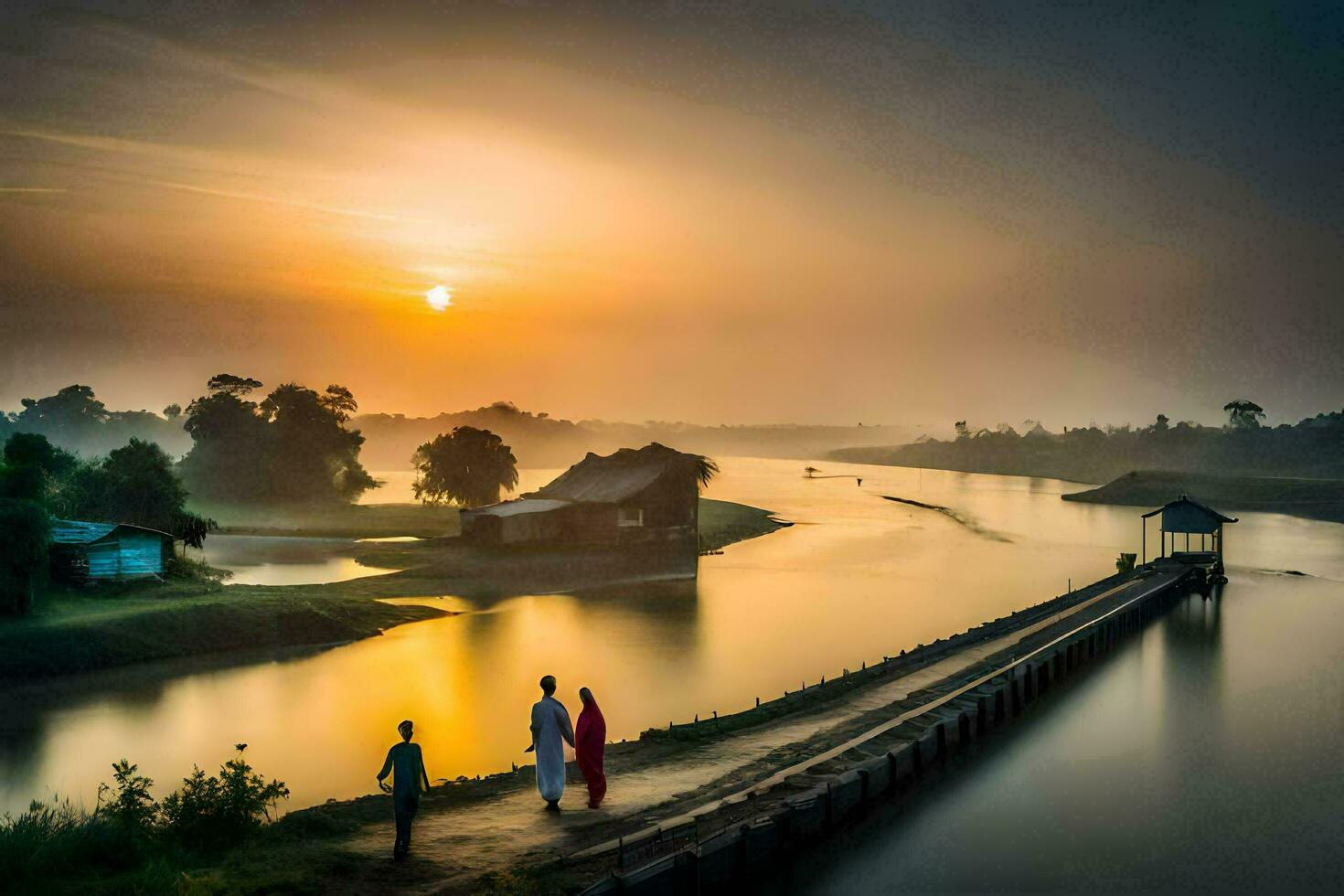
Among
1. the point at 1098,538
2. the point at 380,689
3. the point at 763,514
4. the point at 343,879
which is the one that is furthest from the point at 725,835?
the point at 763,514

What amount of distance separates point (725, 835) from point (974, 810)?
27.8ft

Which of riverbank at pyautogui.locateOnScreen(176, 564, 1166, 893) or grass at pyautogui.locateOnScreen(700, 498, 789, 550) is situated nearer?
riverbank at pyautogui.locateOnScreen(176, 564, 1166, 893)

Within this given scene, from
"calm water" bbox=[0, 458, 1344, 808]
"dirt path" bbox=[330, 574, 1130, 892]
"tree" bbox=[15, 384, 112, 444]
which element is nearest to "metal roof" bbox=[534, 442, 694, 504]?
"calm water" bbox=[0, 458, 1344, 808]

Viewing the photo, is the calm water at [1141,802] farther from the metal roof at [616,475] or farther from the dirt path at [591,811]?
the metal roof at [616,475]

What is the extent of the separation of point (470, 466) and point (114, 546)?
133 ft

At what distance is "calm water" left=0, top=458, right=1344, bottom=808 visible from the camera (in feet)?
71.5

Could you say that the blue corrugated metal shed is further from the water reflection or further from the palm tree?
the palm tree

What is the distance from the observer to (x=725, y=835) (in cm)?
1294

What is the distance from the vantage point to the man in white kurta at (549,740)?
1293 centimetres

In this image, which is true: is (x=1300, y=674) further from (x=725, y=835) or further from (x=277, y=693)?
(x=277, y=693)

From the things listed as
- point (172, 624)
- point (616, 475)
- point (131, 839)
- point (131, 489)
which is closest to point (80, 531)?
point (172, 624)

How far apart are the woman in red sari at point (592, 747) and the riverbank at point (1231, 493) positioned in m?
107

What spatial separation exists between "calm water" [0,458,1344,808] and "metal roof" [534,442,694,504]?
6.54 m

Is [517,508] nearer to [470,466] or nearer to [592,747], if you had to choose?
[470,466]
